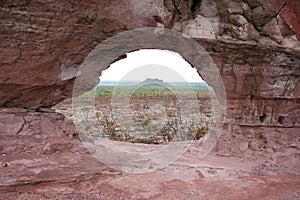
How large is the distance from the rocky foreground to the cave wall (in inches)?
17.6

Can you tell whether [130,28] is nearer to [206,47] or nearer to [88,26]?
[88,26]

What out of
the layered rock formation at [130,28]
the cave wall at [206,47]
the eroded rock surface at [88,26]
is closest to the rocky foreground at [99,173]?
the layered rock formation at [130,28]

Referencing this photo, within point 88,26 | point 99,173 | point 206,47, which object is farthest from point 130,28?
point 99,173

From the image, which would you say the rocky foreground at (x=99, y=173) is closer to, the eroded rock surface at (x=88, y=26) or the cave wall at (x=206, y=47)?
the cave wall at (x=206, y=47)

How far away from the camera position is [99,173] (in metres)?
4.84

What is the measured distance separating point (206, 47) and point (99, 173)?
2770mm

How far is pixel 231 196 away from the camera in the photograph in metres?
4.30

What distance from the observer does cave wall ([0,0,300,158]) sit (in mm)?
4625

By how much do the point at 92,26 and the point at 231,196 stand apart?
3216 mm

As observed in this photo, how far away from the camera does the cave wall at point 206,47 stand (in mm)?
4625

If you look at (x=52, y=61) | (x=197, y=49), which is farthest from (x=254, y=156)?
(x=52, y=61)

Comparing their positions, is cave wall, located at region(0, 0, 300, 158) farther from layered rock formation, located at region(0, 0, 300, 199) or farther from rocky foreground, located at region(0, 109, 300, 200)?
rocky foreground, located at region(0, 109, 300, 200)

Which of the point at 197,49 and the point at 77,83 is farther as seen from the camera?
the point at 77,83

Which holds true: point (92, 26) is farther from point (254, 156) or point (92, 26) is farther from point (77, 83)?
point (254, 156)
